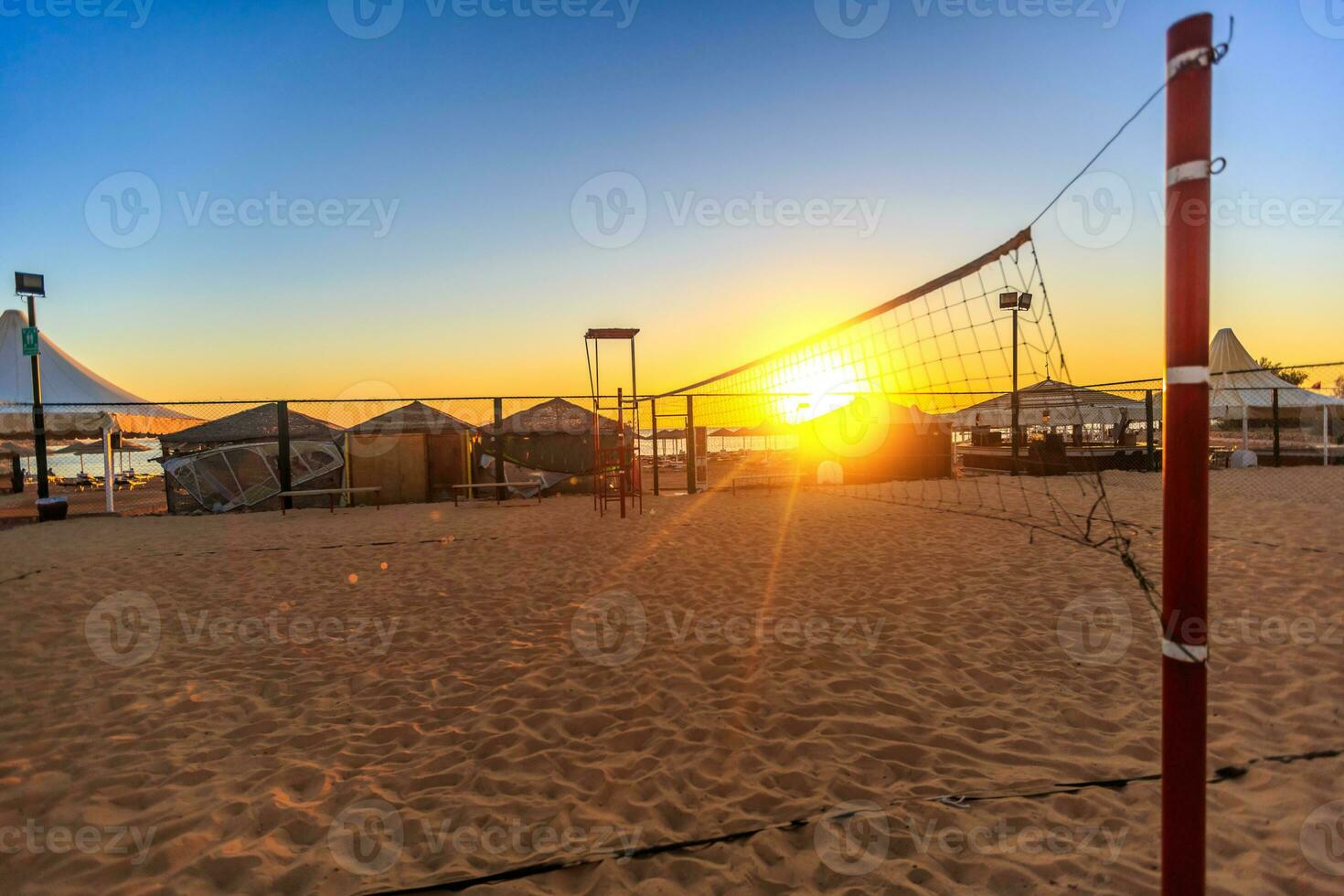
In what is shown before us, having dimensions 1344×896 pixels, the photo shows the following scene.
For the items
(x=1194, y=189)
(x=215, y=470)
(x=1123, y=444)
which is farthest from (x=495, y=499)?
(x=1123, y=444)

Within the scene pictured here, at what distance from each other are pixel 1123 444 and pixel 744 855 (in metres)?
22.5

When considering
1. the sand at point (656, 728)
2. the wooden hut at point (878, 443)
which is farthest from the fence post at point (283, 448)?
the wooden hut at point (878, 443)

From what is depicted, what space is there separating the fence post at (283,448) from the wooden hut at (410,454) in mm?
1143

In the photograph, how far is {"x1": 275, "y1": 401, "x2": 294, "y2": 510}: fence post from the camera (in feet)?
42.3

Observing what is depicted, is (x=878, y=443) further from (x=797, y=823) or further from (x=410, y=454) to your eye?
(x=797, y=823)

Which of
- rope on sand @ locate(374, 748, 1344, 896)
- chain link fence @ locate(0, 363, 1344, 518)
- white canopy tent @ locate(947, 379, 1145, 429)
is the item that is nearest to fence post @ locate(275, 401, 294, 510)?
chain link fence @ locate(0, 363, 1344, 518)

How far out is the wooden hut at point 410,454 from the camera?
13805mm

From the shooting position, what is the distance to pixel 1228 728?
9.05 feet

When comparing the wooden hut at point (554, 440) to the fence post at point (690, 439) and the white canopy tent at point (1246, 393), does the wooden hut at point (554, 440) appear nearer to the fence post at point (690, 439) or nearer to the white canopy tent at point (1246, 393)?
the fence post at point (690, 439)

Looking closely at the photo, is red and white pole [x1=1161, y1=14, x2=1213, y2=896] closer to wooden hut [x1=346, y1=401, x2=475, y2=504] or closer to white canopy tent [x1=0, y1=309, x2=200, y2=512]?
wooden hut [x1=346, y1=401, x2=475, y2=504]

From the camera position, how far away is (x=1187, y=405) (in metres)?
1.29

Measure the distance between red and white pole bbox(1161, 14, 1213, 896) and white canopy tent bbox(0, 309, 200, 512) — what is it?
1704 cm

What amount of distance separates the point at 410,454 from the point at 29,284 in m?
7.12

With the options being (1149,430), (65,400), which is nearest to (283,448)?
(65,400)
